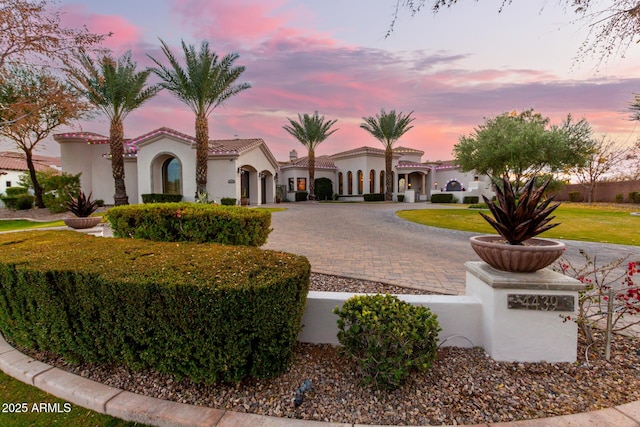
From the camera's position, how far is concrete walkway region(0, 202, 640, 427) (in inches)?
87.7

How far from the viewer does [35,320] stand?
3105 millimetres

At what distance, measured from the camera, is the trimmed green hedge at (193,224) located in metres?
4.96

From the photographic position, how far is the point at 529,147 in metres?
17.9

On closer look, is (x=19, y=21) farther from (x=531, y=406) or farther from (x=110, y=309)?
(x=531, y=406)

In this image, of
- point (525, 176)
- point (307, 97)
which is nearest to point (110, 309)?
point (307, 97)

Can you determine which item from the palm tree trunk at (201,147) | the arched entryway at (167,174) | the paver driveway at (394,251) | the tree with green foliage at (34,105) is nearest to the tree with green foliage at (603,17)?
the paver driveway at (394,251)

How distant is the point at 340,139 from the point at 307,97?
20.5 metres

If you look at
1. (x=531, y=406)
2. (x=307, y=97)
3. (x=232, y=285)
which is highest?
(x=307, y=97)

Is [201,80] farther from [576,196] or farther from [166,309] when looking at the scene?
[576,196]

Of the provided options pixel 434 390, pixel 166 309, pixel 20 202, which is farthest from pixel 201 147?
pixel 434 390

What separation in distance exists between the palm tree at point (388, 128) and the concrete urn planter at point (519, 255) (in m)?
30.1

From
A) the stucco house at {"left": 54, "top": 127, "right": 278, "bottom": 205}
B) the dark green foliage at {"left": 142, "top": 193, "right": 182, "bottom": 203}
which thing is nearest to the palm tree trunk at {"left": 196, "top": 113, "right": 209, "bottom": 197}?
the stucco house at {"left": 54, "top": 127, "right": 278, "bottom": 205}

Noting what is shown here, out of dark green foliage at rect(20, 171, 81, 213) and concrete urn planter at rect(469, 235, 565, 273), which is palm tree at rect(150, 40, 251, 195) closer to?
dark green foliage at rect(20, 171, 81, 213)

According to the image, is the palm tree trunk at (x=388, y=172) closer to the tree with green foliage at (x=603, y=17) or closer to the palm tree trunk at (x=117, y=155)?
the palm tree trunk at (x=117, y=155)
